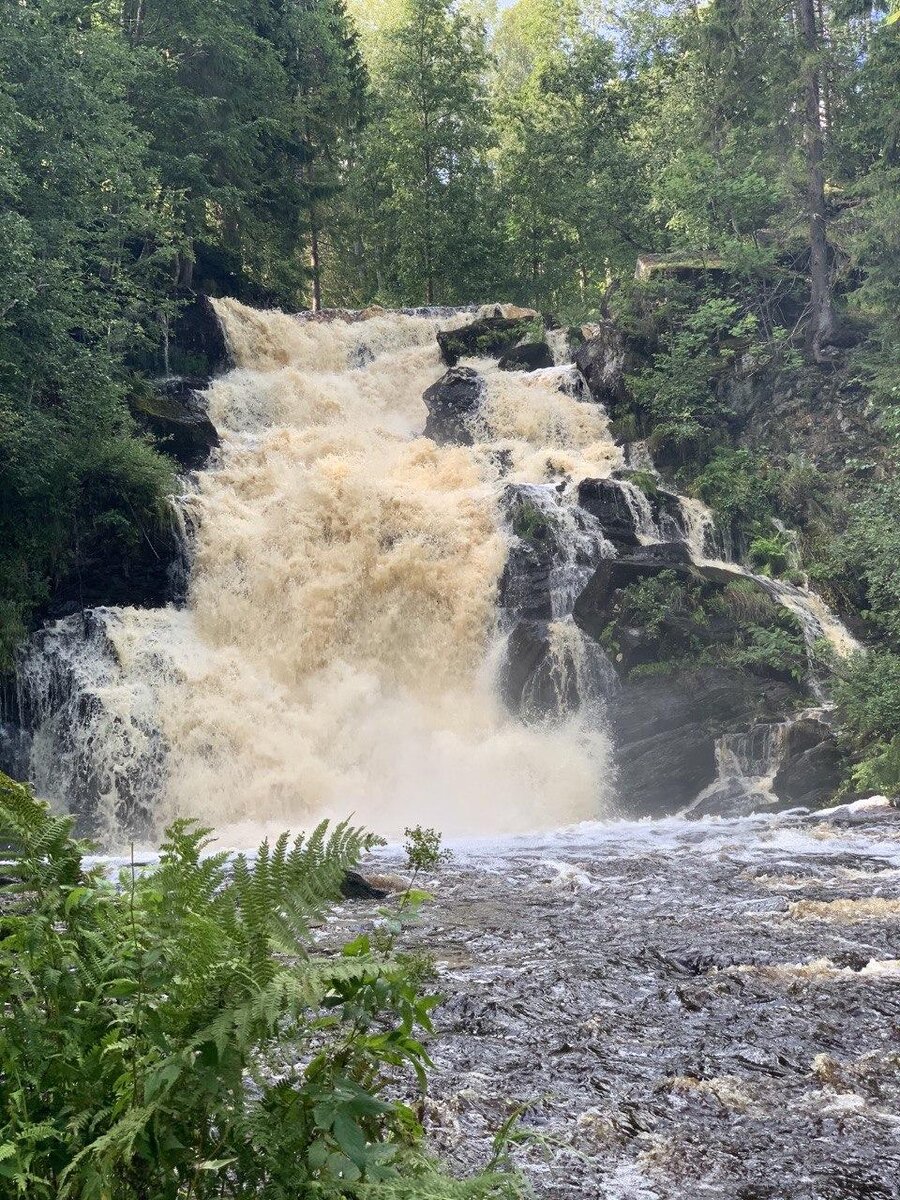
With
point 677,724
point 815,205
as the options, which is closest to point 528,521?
point 677,724

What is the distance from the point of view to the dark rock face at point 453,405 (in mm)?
23016

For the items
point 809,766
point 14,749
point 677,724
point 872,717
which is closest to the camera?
point 872,717

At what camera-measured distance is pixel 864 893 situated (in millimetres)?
8711

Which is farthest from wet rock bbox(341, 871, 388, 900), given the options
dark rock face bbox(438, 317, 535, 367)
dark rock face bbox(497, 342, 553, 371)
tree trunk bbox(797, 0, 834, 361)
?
dark rock face bbox(438, 317, 535, 367)

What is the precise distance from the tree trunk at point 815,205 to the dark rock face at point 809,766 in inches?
448

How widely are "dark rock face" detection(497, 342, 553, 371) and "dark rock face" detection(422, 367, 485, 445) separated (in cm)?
167

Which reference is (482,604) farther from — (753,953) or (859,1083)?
(859,1083)

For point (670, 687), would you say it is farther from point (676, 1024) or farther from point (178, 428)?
point (676, 1024)

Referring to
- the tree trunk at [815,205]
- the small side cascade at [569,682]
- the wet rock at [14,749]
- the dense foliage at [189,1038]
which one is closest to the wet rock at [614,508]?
the small side cascade at [569,682]

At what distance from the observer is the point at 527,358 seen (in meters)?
25.3

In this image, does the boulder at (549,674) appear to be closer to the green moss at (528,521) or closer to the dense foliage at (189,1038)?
the green moss at (528,521)

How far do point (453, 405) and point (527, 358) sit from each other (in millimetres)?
3105

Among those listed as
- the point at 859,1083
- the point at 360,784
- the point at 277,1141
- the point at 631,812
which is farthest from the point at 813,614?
the point at 277,1141

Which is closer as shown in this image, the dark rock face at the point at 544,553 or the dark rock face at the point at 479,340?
the dark rock face at the point at 544,553
